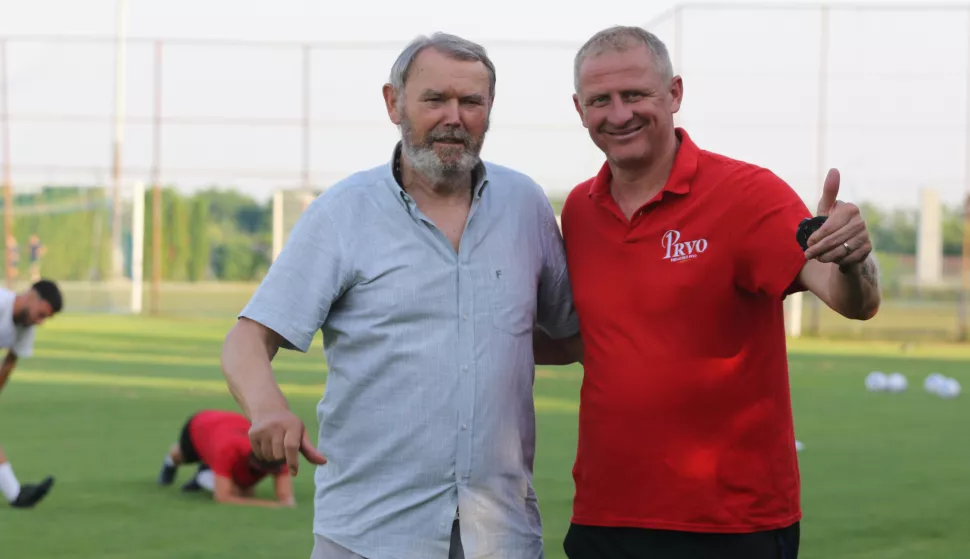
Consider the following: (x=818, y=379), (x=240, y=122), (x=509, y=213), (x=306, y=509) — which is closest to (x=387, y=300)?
(x=509, y=213)

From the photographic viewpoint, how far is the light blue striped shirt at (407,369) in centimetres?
364

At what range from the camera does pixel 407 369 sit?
3.64 m

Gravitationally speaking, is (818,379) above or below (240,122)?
below

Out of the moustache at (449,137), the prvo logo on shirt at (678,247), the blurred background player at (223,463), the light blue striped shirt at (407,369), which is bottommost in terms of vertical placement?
the blurred background player at (223,463)

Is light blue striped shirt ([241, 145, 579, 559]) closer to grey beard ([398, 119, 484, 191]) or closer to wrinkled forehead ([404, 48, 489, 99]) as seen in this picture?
grey beard ([398, 119, 484, 191])

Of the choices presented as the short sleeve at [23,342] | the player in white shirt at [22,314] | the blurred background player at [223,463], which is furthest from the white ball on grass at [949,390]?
the short sleeve at [23,342]

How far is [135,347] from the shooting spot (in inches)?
878

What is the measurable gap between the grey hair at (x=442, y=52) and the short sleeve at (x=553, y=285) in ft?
1.33

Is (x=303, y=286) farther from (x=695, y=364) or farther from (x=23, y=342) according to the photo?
(x=23, y=342)

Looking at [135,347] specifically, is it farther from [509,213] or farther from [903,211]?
[509,213]

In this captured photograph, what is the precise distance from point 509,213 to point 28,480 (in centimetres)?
677

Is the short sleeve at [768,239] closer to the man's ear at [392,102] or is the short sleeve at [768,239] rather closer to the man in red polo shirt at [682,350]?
the man in red polo shirt at [682,350]

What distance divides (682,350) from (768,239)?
1.23 ft

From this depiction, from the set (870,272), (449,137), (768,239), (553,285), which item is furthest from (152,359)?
(870,272)
